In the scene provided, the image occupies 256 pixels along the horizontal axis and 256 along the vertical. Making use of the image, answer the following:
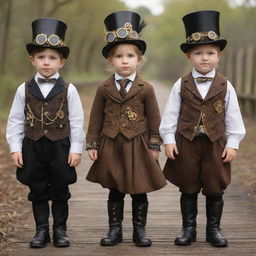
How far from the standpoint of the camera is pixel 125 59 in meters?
4.20

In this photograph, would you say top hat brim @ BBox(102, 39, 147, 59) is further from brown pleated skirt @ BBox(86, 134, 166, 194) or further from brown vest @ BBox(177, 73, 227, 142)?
brown pleated skirt @ BBox(86, 134, 166, 194)

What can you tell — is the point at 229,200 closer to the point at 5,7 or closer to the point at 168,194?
the point at 168,194

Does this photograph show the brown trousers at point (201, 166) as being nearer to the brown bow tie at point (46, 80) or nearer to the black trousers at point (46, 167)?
the black trousers at point (46, 167)

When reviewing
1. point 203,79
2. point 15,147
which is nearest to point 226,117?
point 203,79

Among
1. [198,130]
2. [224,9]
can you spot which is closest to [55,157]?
[198,130]

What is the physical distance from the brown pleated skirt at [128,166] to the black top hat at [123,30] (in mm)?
714

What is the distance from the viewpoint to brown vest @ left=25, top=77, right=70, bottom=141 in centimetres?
420

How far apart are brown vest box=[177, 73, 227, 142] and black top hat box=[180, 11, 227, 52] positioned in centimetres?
29

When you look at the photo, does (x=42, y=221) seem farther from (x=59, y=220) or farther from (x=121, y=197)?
(x=121, y=197)

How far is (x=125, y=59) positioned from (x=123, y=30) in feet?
0.72

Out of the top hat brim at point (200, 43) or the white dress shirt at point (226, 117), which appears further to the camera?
the white dress shirt at point (226, 117)

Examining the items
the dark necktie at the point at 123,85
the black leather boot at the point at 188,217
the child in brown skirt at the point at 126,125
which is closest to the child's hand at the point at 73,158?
the child in brown skirt at the point at 126,125

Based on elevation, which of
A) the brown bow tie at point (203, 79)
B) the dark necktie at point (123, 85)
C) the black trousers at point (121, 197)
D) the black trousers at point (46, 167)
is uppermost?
the brown bow tie at point (203, 79)

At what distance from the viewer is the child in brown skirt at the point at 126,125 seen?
4215 mm
